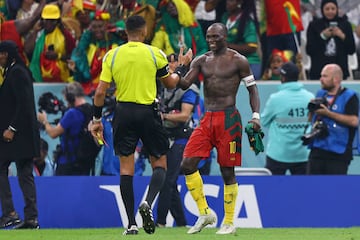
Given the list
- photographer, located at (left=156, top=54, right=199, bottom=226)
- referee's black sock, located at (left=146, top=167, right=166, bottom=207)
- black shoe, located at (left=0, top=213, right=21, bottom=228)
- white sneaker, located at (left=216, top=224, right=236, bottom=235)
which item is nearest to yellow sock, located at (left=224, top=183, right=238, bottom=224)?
white sneaker, located at (left=216, top=224, right=236, bottom=235)

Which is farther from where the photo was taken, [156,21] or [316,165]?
[156,21]

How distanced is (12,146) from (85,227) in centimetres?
197

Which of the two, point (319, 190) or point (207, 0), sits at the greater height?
point (207, 0)

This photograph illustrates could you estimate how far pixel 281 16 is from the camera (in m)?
17.6

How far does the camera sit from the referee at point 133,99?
12.4 meters

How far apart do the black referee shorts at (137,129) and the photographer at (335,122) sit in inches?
153

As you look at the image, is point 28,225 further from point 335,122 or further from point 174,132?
point 335,122

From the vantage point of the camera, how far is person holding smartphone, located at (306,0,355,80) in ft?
57.6

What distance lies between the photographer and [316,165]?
16141 millimetres

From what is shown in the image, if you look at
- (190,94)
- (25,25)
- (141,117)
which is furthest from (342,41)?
(141,117)

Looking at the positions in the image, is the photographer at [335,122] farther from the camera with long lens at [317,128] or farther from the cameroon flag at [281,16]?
the cameroon flag at [281,16]

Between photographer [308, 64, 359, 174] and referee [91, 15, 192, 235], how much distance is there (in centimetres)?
391

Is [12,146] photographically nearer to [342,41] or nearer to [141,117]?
[141,117]

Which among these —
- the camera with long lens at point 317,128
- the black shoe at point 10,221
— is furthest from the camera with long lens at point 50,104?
the camera with long lens at point 317,128
